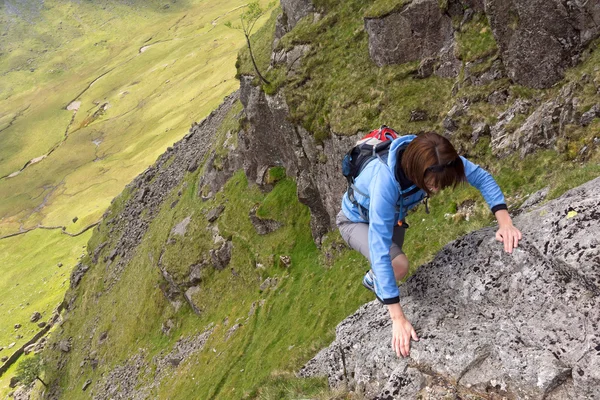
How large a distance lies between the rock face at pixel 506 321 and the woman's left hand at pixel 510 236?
5.6 inches

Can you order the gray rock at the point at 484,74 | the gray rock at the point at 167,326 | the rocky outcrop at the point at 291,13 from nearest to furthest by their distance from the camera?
1. the gray rock at the point at 484,74
2. the rocky outcrop at the point at 291,13
3. the gray rock at the point at 167,326

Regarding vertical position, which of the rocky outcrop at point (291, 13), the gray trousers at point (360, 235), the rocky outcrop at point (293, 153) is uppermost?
the rocky outcrop at point (291, 13)

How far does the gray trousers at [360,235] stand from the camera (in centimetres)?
855

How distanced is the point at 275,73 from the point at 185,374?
40.7 m

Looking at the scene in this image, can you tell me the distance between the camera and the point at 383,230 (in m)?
7.12

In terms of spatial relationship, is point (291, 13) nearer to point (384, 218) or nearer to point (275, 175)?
point (275, 175)

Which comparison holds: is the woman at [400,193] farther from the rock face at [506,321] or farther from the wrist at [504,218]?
the rock face at [506,321]

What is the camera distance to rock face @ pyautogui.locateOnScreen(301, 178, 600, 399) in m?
6.55

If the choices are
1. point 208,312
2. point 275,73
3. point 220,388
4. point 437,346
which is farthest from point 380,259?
point 208,312

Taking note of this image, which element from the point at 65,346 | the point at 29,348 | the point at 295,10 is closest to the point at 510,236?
the point at 295,10

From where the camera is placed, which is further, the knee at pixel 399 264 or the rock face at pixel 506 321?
the knee at pixel 399 264

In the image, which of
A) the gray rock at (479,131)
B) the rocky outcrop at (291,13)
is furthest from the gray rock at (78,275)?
the gray rock at (479,131)

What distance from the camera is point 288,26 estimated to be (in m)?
55.9

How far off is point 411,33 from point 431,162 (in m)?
31.5
